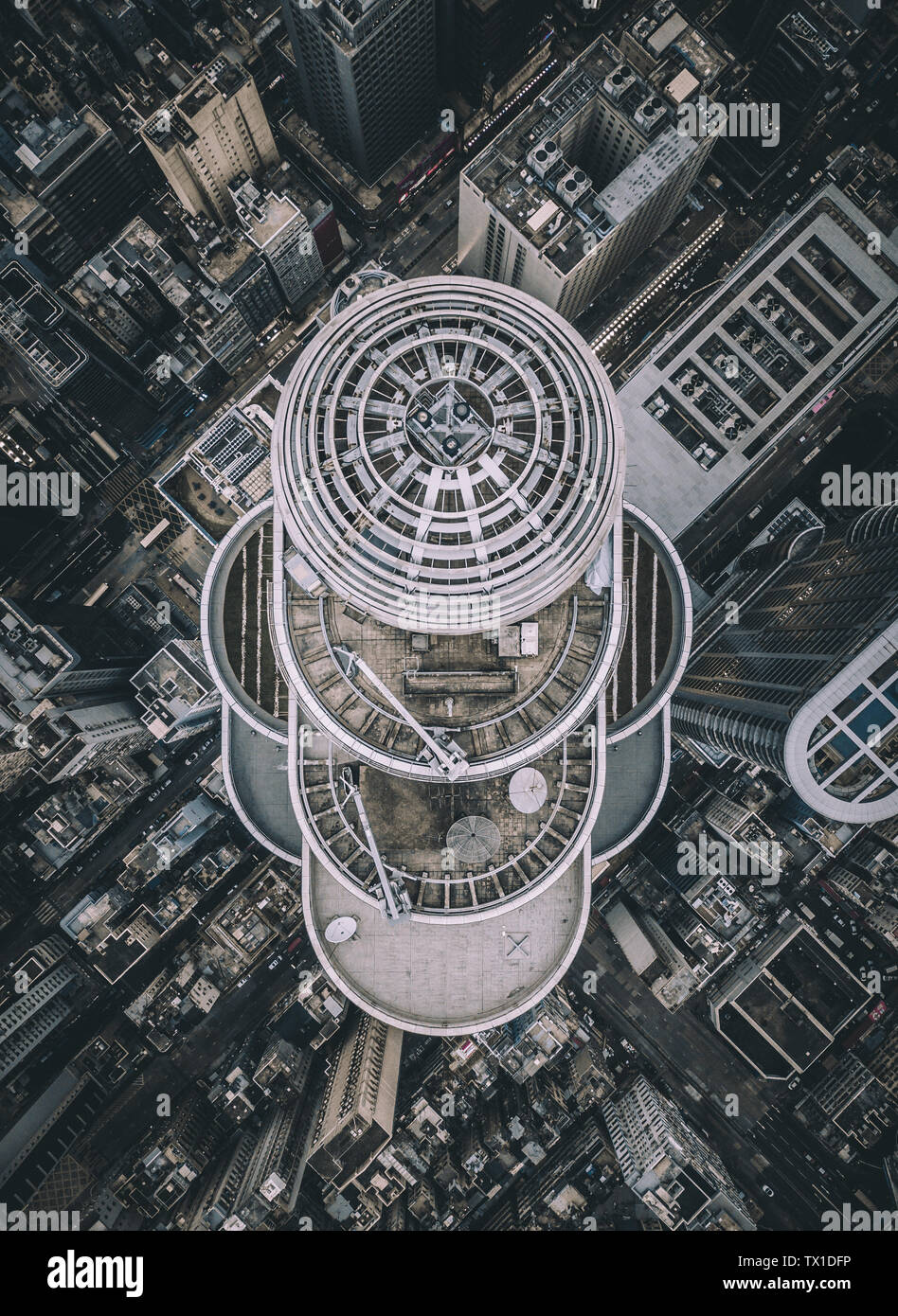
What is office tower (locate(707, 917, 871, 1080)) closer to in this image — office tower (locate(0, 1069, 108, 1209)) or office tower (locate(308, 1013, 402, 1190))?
office tower (locate(308, 1013, 402, 1190))

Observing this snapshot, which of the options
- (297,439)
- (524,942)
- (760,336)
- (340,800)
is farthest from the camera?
(760,336)

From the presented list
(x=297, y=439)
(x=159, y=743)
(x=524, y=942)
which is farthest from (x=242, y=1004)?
(x=297, y=439)

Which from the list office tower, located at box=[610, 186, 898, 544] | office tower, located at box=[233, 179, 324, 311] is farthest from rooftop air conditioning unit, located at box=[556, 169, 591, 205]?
office tower, located at box=[233, 179, 324, 311]

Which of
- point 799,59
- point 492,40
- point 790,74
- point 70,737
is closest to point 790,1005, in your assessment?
point 70,737

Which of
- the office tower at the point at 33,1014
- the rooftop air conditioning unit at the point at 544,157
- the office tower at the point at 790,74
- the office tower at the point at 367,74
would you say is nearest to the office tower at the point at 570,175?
the rooftop air conditioning unit at the point at 544,157

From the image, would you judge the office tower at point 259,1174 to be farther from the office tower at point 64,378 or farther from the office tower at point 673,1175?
the office tower at point 64,378
